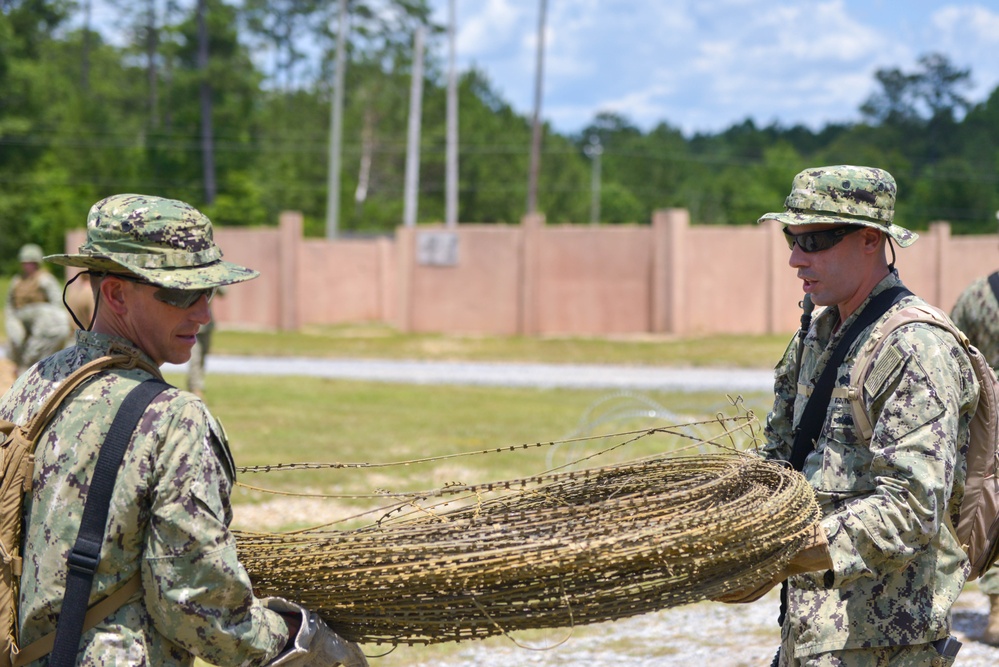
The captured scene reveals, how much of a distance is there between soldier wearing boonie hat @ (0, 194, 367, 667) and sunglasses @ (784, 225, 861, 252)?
1.63 metres

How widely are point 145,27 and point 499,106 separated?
2328 centimetres

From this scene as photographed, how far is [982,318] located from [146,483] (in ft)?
15.1

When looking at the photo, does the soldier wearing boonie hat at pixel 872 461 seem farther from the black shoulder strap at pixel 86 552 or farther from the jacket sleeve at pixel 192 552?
the black shoulder strap at pixel 86 552

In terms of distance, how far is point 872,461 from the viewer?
3000mm

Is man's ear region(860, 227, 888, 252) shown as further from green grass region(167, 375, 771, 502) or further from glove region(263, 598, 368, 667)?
green grass region(167, 375, 771, 502)

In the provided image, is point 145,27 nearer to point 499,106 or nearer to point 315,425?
point 499,106

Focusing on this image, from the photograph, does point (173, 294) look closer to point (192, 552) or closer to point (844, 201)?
point (192, 552)

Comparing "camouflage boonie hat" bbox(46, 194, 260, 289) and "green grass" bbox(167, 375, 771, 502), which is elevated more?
"camouflage boonie hat" bbox(46, 194, 260, 289)

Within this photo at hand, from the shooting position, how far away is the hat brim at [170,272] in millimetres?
2594

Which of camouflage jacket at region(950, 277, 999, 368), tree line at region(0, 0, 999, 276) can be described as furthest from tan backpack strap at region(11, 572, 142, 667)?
tree line at region(0, 0, 999, 276)

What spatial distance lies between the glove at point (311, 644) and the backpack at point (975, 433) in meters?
1.50

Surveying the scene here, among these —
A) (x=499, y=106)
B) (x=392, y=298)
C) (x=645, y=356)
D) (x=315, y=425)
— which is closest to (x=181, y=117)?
(x=392, y=298)

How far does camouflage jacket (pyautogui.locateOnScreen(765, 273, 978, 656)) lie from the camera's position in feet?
9.51

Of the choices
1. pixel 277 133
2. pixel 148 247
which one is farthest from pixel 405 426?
pixel 277 133
